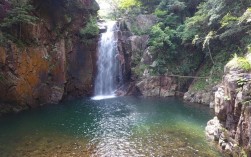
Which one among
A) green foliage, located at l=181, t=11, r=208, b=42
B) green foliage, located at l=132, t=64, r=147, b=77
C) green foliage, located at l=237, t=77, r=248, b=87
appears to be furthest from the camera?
green foliage, located at l=132, t=64, r=147, b=77

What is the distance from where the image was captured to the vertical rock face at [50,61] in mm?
22281

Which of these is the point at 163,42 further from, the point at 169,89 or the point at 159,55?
the point at 169,89

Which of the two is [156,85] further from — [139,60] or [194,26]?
[194,26]

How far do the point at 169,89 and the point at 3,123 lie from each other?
19157mm

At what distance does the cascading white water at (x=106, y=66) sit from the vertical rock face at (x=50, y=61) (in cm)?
97

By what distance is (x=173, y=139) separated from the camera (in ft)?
50.6

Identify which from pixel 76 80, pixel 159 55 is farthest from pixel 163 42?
pixel 76 80

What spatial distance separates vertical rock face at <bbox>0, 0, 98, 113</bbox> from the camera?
22.3 meters

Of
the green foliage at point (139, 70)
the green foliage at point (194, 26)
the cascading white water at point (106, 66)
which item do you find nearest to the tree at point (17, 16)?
the cascading white water at point (106, 66)

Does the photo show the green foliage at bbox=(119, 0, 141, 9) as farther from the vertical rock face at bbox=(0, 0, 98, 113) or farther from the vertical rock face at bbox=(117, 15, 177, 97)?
the vertical rock face at bbox=(0, 0, 98, 113)

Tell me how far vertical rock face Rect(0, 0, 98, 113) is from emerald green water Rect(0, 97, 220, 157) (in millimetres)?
1771

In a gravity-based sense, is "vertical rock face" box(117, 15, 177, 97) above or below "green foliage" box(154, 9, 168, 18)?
below

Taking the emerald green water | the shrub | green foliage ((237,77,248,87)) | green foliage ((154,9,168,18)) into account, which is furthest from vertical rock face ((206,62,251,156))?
green foliage ((154,9,168,18))

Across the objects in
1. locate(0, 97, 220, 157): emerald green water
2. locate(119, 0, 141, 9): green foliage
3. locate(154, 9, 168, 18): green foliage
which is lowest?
locate(0, 97, 220, 157): emerald green water
